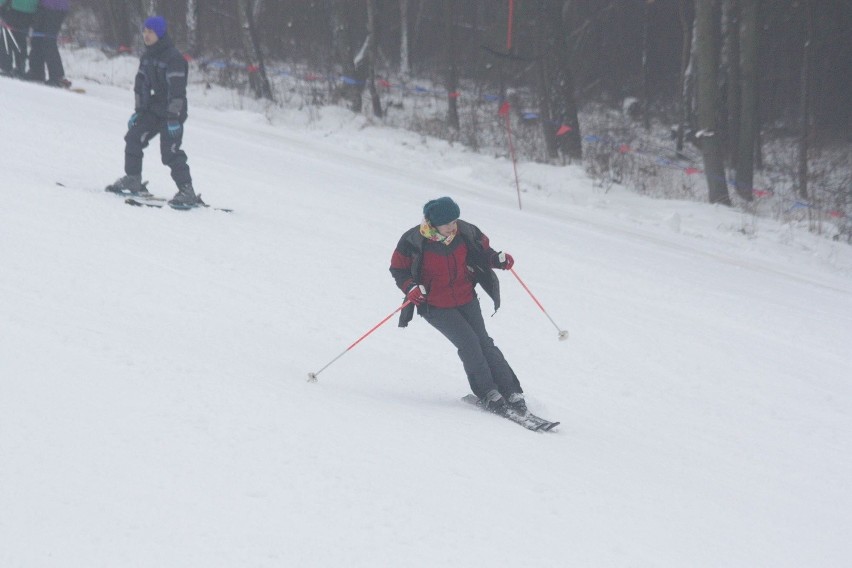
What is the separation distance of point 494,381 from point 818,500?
2.14 m

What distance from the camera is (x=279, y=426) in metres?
4.81

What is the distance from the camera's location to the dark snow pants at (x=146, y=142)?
384 inches

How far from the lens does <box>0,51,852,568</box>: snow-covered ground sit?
387 cm

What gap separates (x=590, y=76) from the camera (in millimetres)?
33531

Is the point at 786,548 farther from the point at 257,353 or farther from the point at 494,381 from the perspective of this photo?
the point at 257,353

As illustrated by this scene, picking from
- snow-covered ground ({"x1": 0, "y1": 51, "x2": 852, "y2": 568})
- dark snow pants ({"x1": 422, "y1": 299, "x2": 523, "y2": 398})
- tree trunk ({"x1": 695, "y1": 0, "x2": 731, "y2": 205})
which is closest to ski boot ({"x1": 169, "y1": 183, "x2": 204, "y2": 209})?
snow-covered ground ({"x1": 0, "y1": 51, "x2": 852, "y2": 568})

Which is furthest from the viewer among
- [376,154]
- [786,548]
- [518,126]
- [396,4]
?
[396,4]

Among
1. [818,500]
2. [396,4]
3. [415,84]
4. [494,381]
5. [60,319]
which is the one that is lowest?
[818,500]

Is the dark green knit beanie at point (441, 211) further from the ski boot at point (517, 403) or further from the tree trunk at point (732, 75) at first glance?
the tree trunk at point (732, 75)

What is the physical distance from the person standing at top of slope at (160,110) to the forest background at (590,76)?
5.02 m

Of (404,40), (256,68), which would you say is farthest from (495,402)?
(404,40)

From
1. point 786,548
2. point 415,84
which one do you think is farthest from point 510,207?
point 415,84

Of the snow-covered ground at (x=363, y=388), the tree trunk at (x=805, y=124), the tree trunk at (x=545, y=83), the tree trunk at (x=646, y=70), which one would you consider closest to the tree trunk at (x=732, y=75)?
the tree trunk at (x=805, y=124)

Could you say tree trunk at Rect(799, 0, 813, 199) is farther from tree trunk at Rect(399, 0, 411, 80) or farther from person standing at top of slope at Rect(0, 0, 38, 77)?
person standing at top of slope at Rect(0, 0, 38, 77)
